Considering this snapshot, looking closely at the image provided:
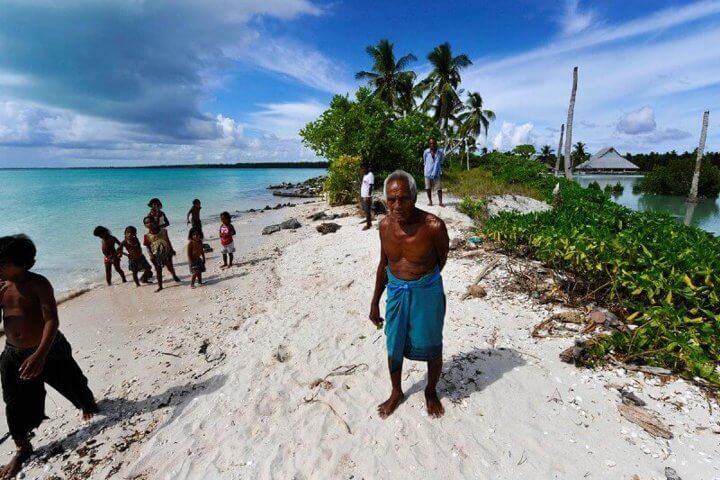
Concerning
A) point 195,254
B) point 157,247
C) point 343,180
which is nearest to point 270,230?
point 343,180

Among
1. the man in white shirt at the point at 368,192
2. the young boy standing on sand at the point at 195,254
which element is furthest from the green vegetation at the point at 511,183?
the young boy standing on sand at the point at 195,254

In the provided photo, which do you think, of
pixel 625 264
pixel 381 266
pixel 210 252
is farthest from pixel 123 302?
pixel 625 264

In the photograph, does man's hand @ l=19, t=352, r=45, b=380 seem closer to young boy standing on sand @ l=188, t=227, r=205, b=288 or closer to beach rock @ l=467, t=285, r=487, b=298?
young boy standing on sand @ l=188, t=227, r=205, b=288

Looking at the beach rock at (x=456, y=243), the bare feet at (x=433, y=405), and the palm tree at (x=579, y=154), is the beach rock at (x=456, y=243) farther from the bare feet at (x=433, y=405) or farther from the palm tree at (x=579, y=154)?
the palm tree at (x=579, y=154)

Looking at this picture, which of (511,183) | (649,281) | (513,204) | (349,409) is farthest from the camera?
(511,183)

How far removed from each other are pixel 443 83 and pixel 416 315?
30.1 metres

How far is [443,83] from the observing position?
1128 inches

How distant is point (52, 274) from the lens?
9773mm

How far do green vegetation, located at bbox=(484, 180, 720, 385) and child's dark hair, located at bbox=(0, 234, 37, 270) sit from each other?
17.2 feet

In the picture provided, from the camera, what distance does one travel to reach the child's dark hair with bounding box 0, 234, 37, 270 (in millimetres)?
2586

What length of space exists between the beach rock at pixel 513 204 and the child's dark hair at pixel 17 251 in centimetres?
1211

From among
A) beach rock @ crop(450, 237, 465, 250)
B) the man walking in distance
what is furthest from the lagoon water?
beach rock @ crop(450, 237, 465, 250)

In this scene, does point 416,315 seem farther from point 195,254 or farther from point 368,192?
point 368,192

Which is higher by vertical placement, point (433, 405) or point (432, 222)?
point (432, 222)
